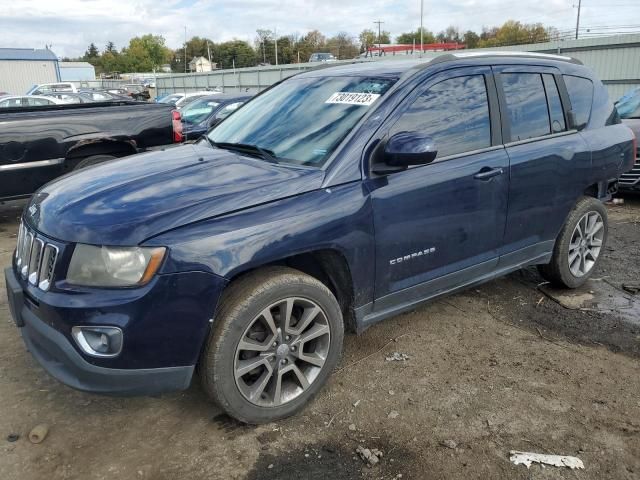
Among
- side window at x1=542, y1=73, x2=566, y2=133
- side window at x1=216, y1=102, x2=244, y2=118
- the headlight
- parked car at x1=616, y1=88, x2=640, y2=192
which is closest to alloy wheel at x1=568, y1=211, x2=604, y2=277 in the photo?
side window at x1=542, y1=73, x2=566, y2=133

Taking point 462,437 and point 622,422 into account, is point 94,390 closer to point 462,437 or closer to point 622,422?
point 462,437

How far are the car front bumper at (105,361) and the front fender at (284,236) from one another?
0.19 metres

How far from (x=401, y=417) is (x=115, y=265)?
1.68 meters

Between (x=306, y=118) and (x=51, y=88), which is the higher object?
(x=51, y=88)

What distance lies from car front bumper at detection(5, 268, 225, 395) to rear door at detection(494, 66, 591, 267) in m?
2.35

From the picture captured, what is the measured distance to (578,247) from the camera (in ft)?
15.1

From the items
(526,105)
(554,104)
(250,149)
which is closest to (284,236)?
(250,149)

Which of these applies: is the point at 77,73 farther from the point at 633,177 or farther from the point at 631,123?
the point at 633,177

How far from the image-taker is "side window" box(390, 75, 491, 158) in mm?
3334

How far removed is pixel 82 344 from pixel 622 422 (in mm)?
2751

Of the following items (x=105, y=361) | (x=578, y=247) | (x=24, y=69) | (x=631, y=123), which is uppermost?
(x=24, y=69)

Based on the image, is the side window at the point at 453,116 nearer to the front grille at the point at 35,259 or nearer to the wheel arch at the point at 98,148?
the front grille at the point at 35,259

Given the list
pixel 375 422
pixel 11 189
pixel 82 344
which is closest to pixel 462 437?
pixel 375 422

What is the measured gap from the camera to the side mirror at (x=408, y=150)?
2.96m
